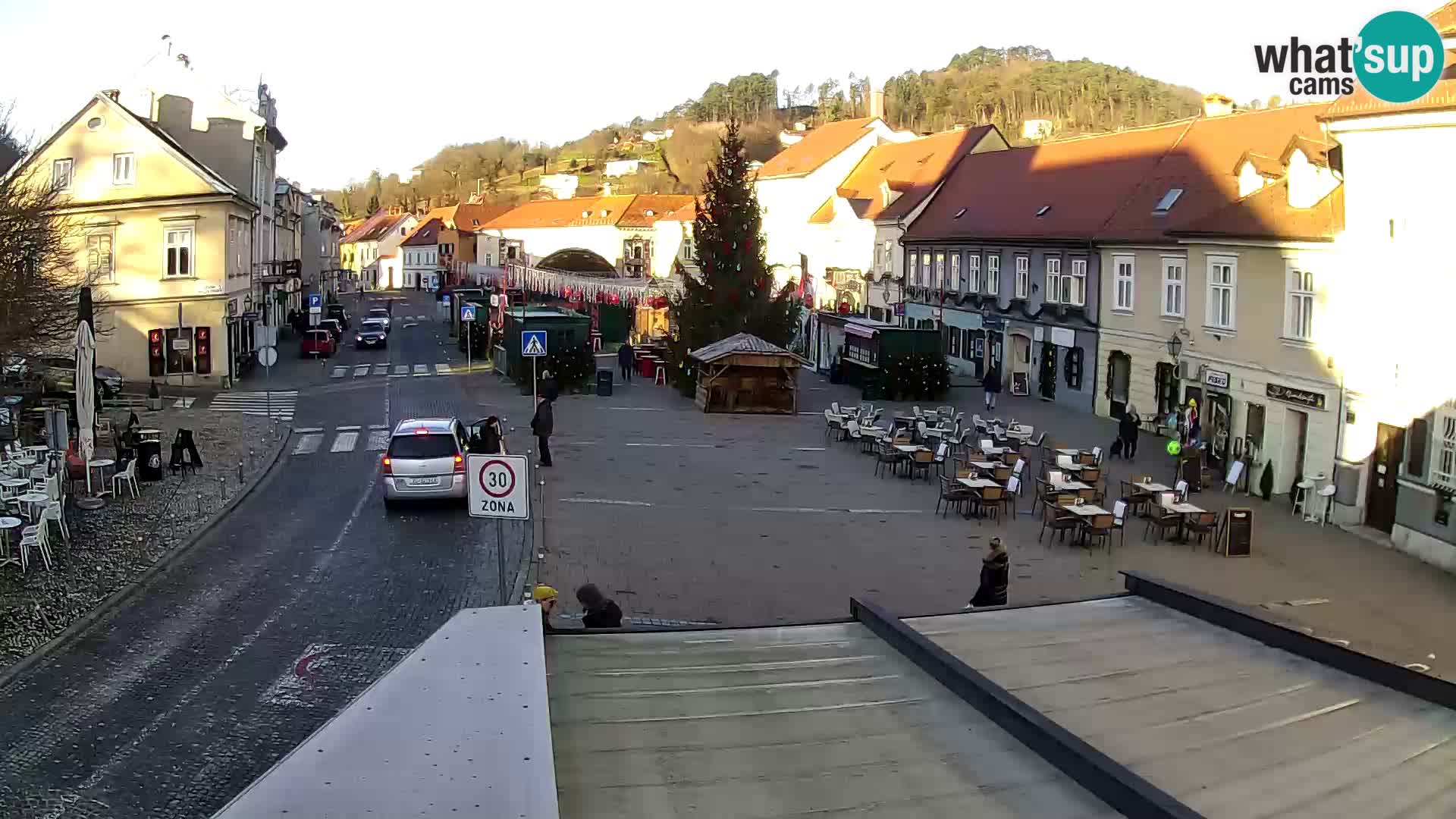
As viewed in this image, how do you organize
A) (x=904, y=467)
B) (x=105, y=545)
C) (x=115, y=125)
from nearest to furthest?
(x=105, y=545) < (x=904, y=467) < (x=115, y=125)

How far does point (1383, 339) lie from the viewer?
68.2 feet

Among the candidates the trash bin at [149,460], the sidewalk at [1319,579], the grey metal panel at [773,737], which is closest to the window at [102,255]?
the trash bin at [149,460]

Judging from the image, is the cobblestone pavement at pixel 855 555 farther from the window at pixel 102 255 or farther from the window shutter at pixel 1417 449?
the window at pixel 102 255

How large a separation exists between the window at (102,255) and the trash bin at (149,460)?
676 inches

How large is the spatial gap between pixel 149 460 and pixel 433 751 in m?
21.3

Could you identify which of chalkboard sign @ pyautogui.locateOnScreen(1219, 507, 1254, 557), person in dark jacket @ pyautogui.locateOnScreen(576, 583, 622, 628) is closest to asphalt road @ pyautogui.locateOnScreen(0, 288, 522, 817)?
person in dark jacket @ pyautogui.locateOnScreen(576, 583, 622, 628)

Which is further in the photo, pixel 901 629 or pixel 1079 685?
pixel 901 629

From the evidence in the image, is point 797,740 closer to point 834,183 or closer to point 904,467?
point 904,467

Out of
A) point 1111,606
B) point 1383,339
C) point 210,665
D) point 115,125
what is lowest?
point 210,665

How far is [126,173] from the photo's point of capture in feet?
129

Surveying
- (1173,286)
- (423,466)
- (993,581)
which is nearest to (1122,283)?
(1173,286)

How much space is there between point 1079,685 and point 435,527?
14.2 meters

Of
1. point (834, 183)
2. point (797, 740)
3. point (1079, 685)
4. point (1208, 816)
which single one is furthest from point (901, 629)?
point (834, 183)

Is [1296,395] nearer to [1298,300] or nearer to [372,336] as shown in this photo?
[1298,300]
